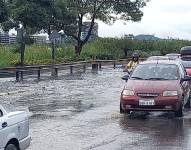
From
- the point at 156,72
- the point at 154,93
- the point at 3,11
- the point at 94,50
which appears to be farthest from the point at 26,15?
the point at 154,93

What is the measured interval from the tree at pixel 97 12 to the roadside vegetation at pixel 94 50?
6.28ft

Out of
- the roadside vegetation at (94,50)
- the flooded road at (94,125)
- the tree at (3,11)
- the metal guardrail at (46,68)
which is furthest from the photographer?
the roadside vegetation at (94,50)

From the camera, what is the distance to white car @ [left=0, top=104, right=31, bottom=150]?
827 centimetres

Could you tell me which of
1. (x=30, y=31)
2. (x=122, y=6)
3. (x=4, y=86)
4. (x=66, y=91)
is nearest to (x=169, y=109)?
(x=66, y=91)

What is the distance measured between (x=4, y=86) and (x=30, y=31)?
60.6 feet

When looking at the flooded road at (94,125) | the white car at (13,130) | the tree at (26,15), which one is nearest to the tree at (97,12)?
the tree at (26,15)

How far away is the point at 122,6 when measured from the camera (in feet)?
171

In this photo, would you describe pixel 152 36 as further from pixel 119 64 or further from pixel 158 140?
pixel 158 140

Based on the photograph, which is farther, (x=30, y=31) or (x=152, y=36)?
(x=152, y=36)

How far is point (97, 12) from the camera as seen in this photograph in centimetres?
5125

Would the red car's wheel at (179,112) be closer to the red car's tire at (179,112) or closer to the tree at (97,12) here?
the red car's tire at (179,112)

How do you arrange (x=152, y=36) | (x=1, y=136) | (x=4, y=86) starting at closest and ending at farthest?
(x=1, y=136) → (x=4, y=86) → (x=152, y=36)

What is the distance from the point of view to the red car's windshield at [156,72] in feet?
52.2

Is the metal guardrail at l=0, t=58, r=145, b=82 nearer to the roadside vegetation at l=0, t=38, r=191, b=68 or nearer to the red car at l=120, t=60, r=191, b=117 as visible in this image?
the roadside vegetation at l=0, t=38, r=191, b=68
